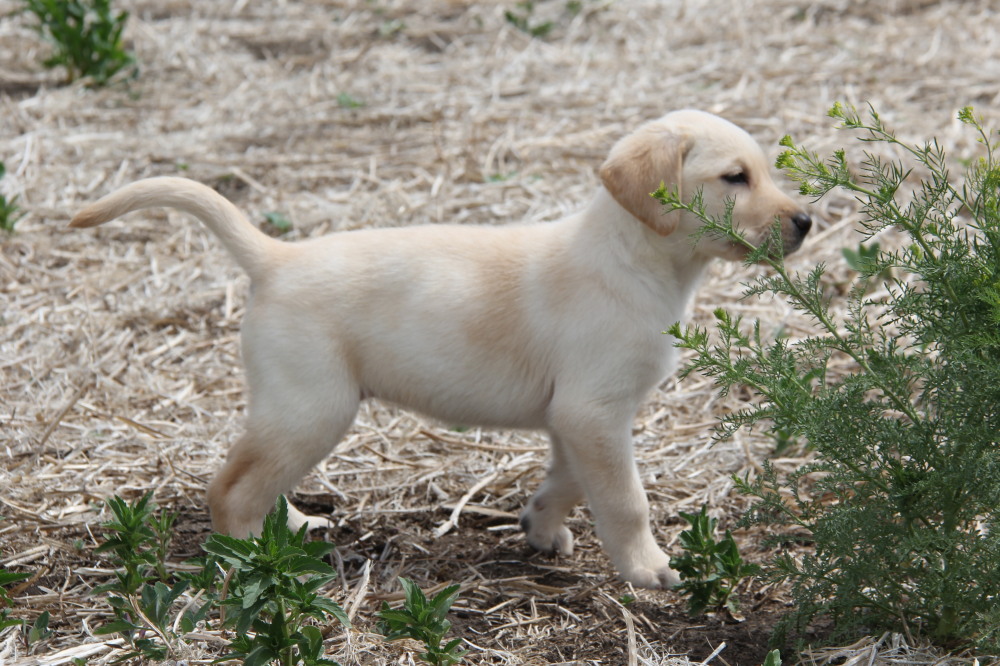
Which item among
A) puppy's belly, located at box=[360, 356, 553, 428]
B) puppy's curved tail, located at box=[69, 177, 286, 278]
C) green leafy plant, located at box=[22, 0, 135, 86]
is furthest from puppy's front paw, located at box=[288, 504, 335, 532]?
green leafy plant, located at box=[22, 0, 135, 86]

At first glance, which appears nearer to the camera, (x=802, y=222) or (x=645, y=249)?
(x=802, y=222)

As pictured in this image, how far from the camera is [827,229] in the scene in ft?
18.0

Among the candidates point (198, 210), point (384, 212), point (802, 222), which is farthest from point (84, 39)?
point (802, 222)

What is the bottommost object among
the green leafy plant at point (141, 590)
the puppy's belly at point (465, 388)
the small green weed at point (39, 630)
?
the small green weed at point (39, 630)

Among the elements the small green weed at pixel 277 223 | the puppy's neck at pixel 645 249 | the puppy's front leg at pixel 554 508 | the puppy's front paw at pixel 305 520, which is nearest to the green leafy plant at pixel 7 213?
the small green weed at pixel 277 223

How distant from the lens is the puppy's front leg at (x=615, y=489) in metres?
3.31

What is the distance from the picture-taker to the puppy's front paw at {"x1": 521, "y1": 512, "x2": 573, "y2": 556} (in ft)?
11.9

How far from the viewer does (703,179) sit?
3301mm

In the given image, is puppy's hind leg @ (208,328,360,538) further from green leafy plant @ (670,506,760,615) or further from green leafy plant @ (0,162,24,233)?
green leafy plant @ (0,162,24,233)

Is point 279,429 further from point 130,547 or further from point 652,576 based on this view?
point 652,576

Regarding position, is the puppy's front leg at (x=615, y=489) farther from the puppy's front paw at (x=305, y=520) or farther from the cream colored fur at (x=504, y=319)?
the puppy's front paw at (x=305, y=520)

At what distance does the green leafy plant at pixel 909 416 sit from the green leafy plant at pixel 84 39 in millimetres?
5432

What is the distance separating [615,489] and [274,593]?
1176mm

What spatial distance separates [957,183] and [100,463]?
441 cm
